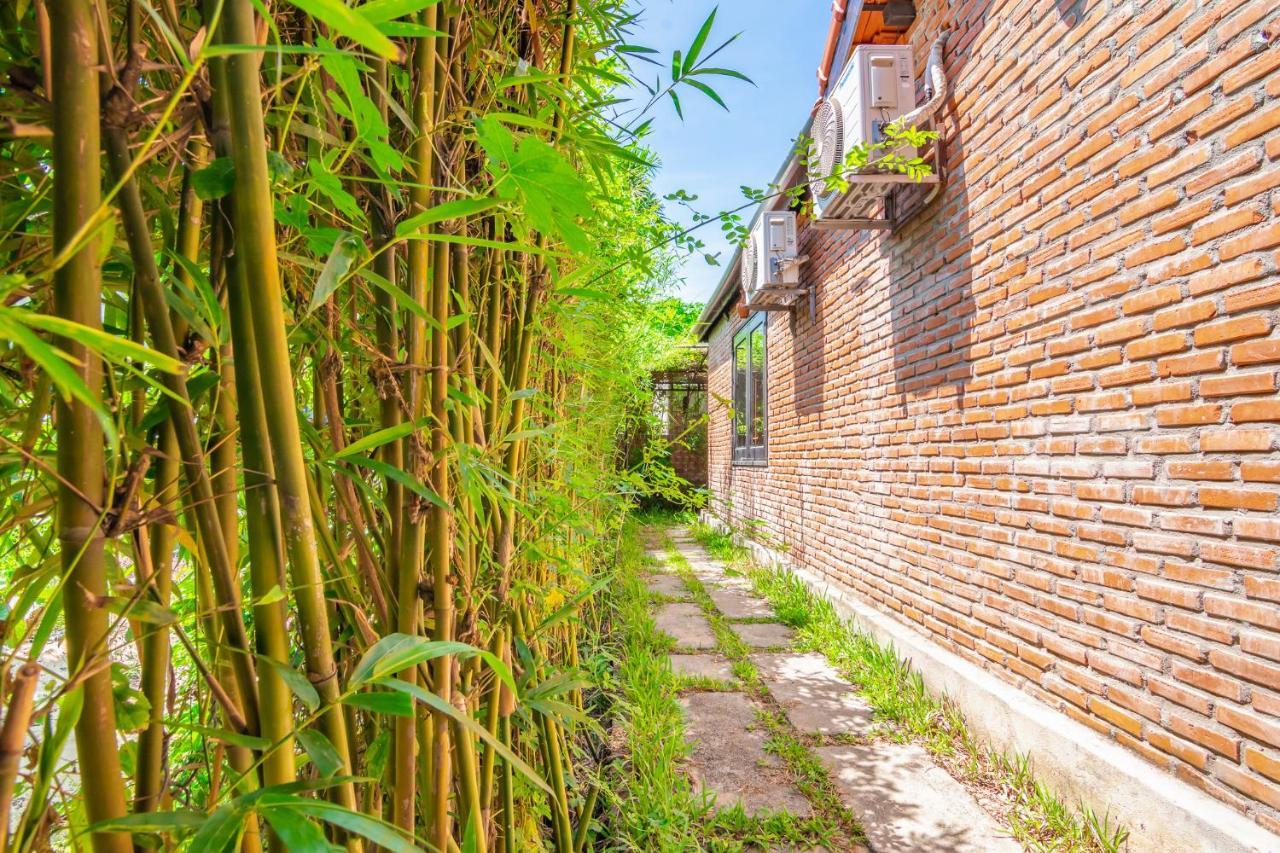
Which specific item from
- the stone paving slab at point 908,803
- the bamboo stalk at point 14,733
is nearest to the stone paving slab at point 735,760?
the stone paving slab at point 908,803

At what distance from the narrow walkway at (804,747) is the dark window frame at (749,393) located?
3.12 m

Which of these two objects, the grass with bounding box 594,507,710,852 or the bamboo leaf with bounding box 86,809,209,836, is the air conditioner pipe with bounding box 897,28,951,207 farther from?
the bamboo leaf with bounding box 86,809,209,836

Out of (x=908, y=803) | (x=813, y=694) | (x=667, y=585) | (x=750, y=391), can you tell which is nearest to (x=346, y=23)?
(x=908, y=803)

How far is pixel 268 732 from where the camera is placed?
39 centimetres

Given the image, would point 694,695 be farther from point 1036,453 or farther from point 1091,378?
point 1091,378

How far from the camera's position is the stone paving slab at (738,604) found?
465cm

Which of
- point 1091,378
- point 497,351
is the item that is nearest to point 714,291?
point 1091,378

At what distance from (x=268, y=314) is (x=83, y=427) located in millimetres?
106

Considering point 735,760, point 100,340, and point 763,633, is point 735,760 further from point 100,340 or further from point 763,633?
point 100,340

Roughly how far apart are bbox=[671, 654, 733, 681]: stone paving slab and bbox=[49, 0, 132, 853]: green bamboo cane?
3295 millimetres

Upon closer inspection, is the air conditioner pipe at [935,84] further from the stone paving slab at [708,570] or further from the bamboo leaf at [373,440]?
the stone paving slab at [708,570]

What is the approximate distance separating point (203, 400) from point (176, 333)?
12cm

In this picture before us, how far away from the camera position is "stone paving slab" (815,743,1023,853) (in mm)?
1989

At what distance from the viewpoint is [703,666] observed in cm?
354
